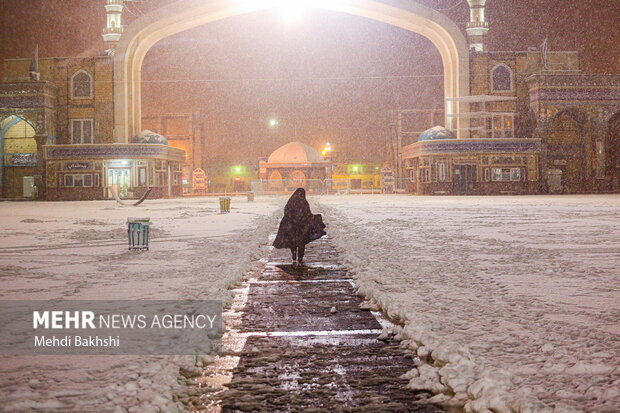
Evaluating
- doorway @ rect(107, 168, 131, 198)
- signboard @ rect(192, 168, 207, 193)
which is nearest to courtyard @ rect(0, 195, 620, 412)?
doorway @ rect(107, 168, 131, 198)

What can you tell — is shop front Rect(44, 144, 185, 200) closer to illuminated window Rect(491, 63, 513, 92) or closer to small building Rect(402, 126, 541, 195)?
small building Rect(402, 126, 541, 195)

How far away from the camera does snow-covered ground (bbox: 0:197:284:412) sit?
10.7 feet

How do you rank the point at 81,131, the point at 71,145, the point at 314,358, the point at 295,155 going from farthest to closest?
the point at 295,155, the point at 81,131, the point at 71,145, the point at 314,358

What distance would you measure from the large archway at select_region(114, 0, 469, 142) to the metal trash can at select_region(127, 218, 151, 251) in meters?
30.4

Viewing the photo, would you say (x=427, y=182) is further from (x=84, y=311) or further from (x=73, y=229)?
(x=84, y=311)

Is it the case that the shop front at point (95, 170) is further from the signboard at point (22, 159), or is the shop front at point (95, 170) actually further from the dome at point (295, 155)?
the dome at point (295, 155)

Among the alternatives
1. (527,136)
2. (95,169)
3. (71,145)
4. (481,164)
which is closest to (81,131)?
(71,145)

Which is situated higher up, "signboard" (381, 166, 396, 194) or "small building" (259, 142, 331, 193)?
"small building" (259, 142, 331, 193)

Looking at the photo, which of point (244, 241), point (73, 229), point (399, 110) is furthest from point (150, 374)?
point (399, 110)

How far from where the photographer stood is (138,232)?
10102mm

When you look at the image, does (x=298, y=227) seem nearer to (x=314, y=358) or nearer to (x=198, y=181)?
(x=314, y=358)

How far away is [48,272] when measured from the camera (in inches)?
306

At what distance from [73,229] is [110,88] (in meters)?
32.1

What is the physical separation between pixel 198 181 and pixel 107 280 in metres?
48.7
